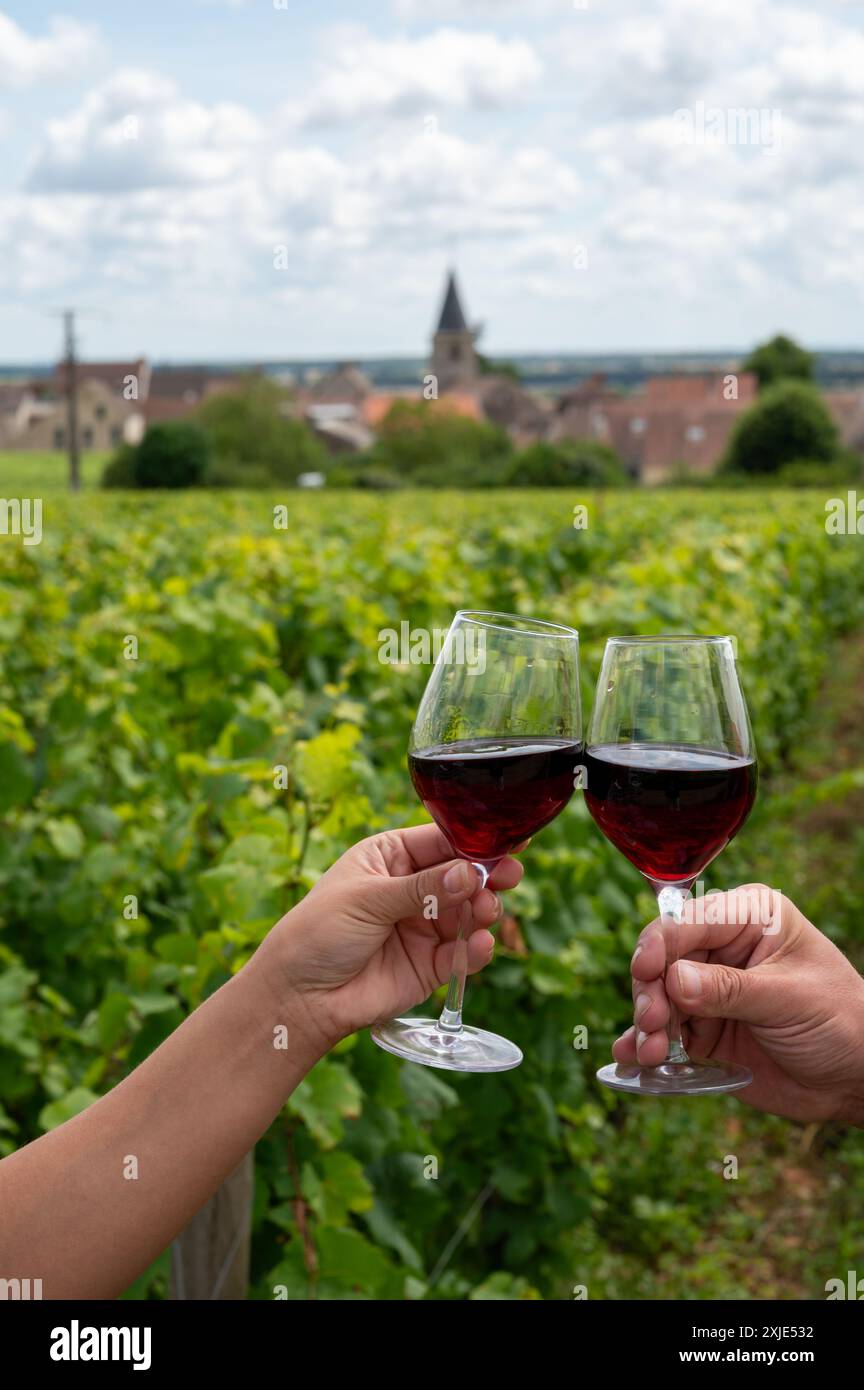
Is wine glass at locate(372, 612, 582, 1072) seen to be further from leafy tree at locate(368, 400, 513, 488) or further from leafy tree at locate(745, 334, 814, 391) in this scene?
leafy tree at locate(745, 334, 814, 391)

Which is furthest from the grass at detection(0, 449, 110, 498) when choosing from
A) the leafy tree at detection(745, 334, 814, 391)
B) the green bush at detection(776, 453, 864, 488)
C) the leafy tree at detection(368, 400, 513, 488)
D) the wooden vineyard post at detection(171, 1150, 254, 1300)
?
the wooden vineyard post at detection(171, 1150, 254, 1300)

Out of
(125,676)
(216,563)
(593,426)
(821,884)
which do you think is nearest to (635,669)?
(125,676)

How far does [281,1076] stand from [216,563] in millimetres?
4380

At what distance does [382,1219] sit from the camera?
2.56 metres

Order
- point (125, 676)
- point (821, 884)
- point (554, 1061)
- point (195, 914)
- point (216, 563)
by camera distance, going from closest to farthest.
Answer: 1. point (195, 914)
2. point (554, 1061)
3. point (125, 676)
4. point (216, 563)
5. point (821, 884)

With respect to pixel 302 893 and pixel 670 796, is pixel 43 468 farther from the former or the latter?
pixel 670 796

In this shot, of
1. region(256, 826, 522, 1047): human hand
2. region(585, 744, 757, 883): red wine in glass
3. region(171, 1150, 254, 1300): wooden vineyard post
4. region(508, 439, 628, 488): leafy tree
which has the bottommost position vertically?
region(171, 1150, 254, 1300): wooden vineyard post

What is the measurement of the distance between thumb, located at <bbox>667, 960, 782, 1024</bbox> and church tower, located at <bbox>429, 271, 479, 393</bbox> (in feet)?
293

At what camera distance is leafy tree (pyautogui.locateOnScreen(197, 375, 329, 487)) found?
6788 cm

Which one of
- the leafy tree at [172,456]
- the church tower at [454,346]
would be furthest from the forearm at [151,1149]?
the church tower at [454,346]

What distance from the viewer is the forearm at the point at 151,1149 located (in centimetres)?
131

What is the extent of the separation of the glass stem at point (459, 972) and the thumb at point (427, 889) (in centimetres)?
6

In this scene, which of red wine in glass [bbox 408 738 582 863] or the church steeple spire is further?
the church steeple spire
